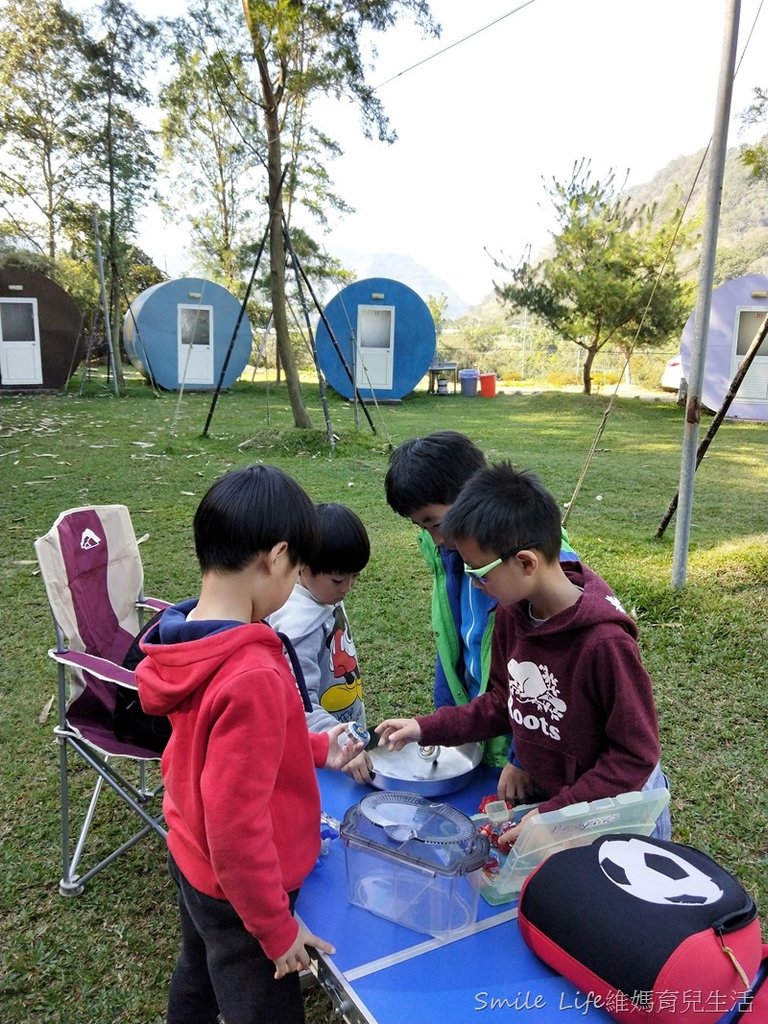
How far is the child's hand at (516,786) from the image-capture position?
1.74m

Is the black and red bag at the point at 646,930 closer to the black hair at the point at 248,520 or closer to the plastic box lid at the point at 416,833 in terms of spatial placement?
the plastic box lid at the point at 416,833

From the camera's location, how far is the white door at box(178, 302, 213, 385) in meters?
17.1

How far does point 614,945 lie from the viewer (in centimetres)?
119

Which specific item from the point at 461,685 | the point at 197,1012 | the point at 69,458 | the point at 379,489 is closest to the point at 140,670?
the point at 197,1012

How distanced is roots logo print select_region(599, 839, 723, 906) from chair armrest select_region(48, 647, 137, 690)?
4.52 ft

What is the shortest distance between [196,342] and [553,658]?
1724cm

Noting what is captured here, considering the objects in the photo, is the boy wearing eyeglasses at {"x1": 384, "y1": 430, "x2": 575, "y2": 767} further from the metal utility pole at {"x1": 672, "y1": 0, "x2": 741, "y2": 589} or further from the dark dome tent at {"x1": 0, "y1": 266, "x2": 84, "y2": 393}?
the dark dome tent at {"x1": 0, "y1": 266, "x2": 84, "y2": 393}

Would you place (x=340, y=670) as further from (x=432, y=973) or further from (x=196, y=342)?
(x=196, y=342)

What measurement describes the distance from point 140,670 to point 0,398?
52.8 feet

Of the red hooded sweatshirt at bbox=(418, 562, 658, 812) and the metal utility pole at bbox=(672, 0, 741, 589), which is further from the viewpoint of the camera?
the metal utility pole at bbox=(672, 0, 741, 589)

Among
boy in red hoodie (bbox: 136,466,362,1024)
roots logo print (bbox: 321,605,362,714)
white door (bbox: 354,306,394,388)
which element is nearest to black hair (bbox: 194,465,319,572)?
boy in red hoodie (bbox: 136,466,362,1024)

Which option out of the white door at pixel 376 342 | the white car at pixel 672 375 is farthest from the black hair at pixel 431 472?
the white car at pixel 672 375

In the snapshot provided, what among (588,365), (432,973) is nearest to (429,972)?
(432,973)

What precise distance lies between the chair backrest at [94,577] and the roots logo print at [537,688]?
148 centimetres
